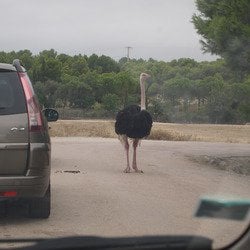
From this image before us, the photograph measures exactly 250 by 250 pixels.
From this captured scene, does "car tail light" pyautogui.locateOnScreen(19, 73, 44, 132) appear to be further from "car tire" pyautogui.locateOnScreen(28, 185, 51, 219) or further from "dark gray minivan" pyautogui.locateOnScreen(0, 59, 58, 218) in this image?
"car tire" pyautogui.locateOnScreen(28, 185, 51, 219)

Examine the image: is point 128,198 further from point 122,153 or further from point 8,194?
point 122,153

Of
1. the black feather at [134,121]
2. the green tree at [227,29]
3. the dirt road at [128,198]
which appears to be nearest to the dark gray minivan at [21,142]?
the dirt road at [128,198]

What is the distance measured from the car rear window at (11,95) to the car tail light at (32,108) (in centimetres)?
5

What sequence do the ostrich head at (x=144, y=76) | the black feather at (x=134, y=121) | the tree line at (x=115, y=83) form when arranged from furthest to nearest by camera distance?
the black feather at (x=134, y=121) → the ostrich head at (x=144, y=76) → the tree line at (x=115, y=83)

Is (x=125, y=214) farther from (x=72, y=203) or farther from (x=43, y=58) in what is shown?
(x=43, y=58)

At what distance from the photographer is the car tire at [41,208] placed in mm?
7591

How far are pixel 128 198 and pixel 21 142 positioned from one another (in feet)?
9.56

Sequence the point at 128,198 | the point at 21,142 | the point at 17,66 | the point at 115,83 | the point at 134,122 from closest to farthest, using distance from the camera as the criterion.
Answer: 1. the point at 21,142
2. the point at 17,66
3. the point at 128,198
4. the point at 115,83
5. the point at 134,122

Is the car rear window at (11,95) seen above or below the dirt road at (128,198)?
above

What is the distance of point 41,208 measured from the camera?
764 centimetres

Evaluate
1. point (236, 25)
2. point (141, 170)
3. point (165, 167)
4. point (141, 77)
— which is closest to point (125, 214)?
point (141, 77)

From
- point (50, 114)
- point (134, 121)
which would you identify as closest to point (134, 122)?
point (134, 121)

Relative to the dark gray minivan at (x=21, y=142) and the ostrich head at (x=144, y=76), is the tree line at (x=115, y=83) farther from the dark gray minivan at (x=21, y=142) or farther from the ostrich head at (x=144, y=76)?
the dark gray minivan at (x=21, y=142)

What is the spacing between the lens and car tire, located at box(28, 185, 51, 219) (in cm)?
759
